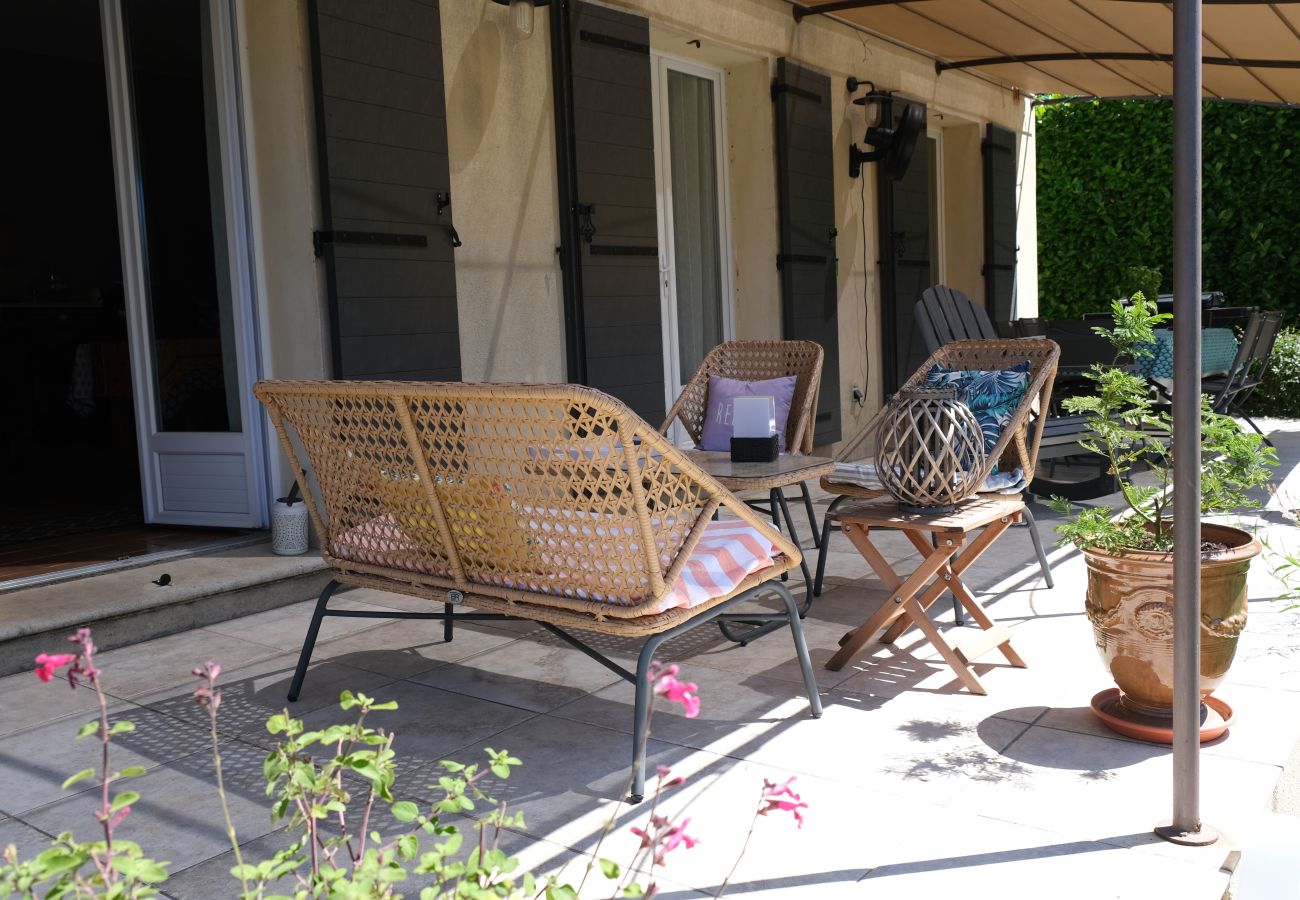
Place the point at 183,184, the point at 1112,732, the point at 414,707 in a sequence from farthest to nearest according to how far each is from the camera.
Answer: the point at 183,184 → the point at 414,707 → the point at 1112,732

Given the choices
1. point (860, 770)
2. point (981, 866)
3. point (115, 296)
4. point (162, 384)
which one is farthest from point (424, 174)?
point (115, 296)

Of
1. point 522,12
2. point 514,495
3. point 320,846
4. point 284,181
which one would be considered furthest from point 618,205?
point 320,846

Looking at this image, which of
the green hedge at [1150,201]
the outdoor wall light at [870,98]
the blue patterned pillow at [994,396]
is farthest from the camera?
the green hedge at [1150,201]

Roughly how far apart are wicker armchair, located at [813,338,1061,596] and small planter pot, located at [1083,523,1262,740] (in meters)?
0.57

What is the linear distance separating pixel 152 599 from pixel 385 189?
1.75m

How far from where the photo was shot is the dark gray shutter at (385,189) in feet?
13.6

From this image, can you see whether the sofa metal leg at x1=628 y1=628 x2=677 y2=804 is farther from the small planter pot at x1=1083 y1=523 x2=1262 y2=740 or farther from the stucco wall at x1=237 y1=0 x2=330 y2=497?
the stucco wall at x1=237 y1=0 x2=330 y2=497

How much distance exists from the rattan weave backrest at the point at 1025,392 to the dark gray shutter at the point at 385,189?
5.88 feet

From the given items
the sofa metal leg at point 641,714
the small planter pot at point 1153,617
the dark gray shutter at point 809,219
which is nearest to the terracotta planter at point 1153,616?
the small planter pot at point 1153,617

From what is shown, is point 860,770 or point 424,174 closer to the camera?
point 860,770

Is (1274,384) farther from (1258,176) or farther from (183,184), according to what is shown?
(183,184)

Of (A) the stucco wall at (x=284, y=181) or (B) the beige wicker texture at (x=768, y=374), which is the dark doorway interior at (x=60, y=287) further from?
(B) the beige wicker texture at (x=768, y=374)

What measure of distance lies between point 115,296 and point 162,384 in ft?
12.2

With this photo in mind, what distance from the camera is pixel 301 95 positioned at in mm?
4129
